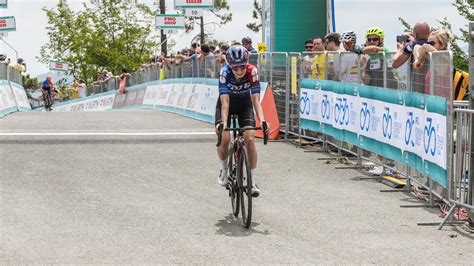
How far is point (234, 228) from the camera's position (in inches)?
360

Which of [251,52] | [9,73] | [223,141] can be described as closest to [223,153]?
[223,141]

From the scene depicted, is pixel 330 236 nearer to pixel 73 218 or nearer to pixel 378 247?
pixel 378 247

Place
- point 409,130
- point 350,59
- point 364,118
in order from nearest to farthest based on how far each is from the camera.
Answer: point 409,130 < point 364,118 < point 350,59

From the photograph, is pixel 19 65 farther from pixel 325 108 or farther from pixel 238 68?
pixel 238 68

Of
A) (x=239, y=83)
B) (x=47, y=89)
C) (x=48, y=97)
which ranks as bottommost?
(x=48, y=97)

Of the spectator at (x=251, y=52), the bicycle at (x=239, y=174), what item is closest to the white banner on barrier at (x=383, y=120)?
the bicycle at (x=239, y=174)

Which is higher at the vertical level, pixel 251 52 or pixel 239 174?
pixel 251 52

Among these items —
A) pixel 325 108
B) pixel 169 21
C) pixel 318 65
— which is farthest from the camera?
pixel 169 21

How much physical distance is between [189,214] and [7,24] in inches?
978

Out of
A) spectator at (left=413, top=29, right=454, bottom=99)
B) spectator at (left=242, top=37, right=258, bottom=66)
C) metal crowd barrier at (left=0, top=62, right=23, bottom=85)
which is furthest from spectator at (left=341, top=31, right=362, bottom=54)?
metal crowd barrier at (left=0, top=62, right=23, bottom=85)

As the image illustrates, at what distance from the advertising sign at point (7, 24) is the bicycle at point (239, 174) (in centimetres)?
2459

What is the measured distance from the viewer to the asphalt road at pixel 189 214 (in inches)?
312

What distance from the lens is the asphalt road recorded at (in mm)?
7918

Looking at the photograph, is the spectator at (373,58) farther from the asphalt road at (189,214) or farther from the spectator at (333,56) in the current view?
the asphalt road at (189,214)
